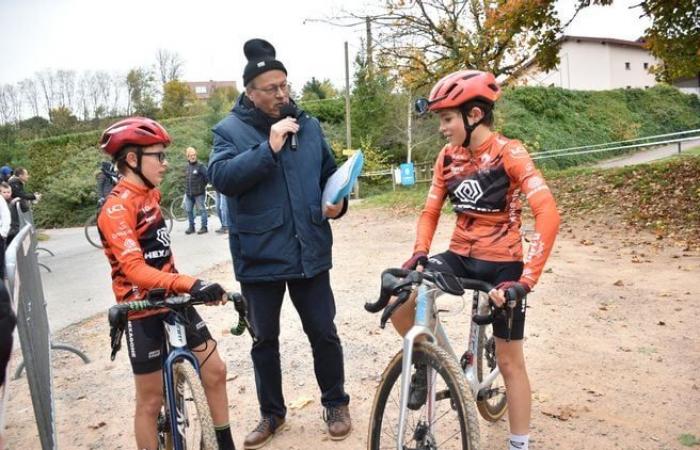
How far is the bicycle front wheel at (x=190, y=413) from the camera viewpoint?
234 centimetres

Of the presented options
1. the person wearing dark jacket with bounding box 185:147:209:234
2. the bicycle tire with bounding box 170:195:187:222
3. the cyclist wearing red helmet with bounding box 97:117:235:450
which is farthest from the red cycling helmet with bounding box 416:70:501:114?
the bicycle tire with bounding box 170:195:187:222

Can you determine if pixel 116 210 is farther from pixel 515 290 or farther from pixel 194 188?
pixel 194 188

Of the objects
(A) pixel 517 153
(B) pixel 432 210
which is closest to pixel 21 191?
(B) pixel 432 210

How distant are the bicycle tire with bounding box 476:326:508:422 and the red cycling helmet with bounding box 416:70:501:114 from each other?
50.0 inches

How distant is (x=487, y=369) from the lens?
319 cm

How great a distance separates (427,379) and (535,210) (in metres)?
0.85

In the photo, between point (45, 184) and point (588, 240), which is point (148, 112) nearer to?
point (45, 184)

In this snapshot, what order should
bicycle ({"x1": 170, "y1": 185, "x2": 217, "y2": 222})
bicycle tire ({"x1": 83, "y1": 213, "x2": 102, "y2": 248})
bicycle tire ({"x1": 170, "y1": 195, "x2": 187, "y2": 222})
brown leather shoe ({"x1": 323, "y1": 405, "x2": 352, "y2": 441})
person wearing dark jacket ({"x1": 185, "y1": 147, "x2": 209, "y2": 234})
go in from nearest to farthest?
brown leather shoe ({"x1": 323, "y1": 405, "x2": 352, "y2": 441}), bicycle tire ({"x1": 83, "y1": 213, "x2": 102, "y2": 248}), person wearing dark jacket ({"x1": 185, "y1": 147, "x2": 209, "y2": 234}), bicycle ({"x1": 170, "y1": 185, "x2": 217, "y2": 222}), bicycle tire ({"x1": 170, "y1": 195, "x2": 187, "y2": 222})

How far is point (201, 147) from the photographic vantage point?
2941cm

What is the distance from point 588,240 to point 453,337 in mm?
4876

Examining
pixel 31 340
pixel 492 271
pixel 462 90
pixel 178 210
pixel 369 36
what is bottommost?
pixel 178 210

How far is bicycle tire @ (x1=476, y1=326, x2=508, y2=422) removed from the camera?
10.2 ft

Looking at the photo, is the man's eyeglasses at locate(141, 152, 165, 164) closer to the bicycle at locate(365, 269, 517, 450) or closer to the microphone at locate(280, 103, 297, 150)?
the microphone at locate(280, 103, 297, 150)

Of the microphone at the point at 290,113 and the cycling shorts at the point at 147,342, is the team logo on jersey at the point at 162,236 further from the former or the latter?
the microphone at the point at 290,113
